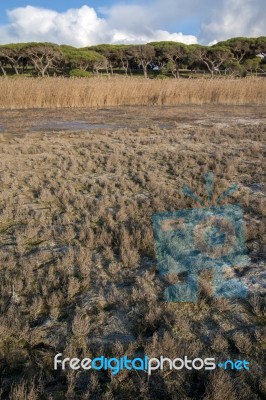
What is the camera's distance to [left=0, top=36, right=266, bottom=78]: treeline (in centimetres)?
4247

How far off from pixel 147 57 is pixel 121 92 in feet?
113

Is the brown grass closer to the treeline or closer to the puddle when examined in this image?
the puddle

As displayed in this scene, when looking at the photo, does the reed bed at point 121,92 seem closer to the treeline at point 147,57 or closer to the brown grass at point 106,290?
the brown grass at point 106,290

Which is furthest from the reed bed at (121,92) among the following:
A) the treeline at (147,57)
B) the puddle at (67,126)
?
the treeline at (147,57)

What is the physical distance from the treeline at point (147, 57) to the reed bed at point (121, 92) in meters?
23.9

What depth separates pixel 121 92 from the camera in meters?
17.8

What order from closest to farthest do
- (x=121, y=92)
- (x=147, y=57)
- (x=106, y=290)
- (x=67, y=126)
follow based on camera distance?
1. (x=106, y=290)
2. (x=67, y=126)
3. (x=121, y=92)
4. (x=147, y=57)

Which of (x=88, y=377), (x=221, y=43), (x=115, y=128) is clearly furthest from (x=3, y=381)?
(x=221, y=43)

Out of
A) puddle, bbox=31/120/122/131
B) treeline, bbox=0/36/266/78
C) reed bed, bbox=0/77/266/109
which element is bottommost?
puddle, bbox=31/120/122/131

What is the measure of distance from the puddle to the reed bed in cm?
359

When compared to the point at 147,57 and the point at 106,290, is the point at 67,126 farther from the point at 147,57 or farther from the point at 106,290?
the point at 147,57

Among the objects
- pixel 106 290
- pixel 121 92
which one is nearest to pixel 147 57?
pixel 121 92

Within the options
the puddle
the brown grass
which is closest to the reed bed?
the puddle

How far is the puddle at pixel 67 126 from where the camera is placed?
12.5m
